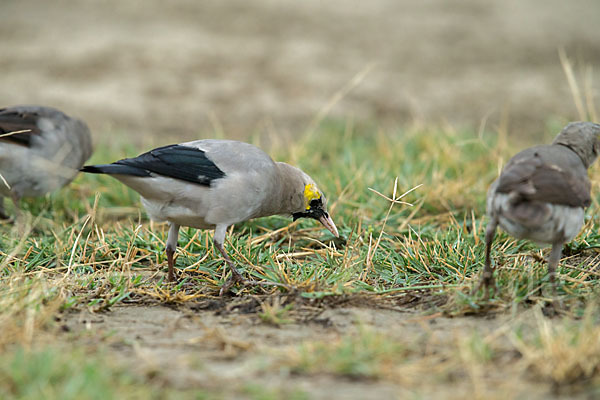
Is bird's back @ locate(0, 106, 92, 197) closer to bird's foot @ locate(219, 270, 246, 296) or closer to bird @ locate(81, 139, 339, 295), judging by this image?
bird @ locate(81, 139, 339, 295)

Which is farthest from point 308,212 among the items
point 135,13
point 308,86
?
point 135,13

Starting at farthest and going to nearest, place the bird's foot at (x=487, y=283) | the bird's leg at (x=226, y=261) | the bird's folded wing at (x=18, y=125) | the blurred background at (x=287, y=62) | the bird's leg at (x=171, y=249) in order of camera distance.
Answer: the blurred background at (x=287, y=62) → the bird's folded wing at (x=18, y=125) → the bird's leg at (x=171, y=249) → the bird's leg at (x=226, y=261) → the bird's foot at (x=487, y=283)

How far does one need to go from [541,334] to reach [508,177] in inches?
39.3

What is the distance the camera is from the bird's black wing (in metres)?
4.70

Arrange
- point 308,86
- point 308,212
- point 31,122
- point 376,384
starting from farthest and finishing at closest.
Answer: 1. point 308,86
2. point 31,122
3. point 308,212
4. point 376,384

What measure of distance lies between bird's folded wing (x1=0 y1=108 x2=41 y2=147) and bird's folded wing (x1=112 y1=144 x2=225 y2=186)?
180 centimetres

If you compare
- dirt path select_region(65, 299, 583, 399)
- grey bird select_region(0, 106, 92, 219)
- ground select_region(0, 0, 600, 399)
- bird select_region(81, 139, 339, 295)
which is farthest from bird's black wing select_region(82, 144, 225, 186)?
grey bird select_region(0, 106, 92, 219)

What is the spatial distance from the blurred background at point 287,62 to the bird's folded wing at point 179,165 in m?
3.35

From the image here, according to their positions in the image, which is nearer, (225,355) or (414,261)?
(225,355)

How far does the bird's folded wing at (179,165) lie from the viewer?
4.72 metres

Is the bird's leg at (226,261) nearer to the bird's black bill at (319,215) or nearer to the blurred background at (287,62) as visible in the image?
the bird's black bill at (319,215)

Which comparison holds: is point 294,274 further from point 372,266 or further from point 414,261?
point 414,261

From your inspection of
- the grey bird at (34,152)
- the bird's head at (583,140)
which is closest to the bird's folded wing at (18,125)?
the grey bird at (34,152)

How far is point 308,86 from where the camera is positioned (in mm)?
10852
